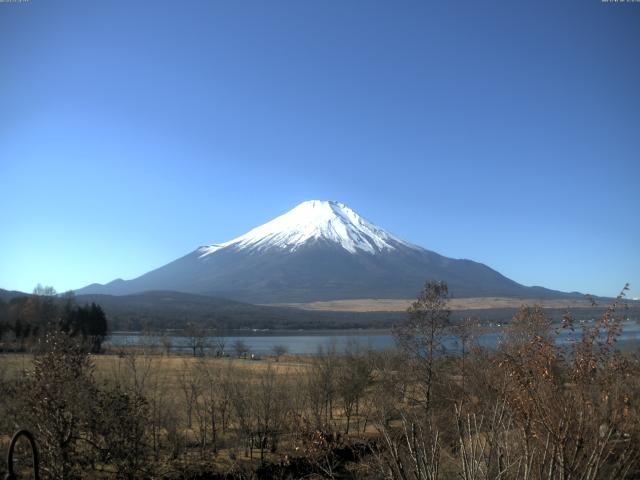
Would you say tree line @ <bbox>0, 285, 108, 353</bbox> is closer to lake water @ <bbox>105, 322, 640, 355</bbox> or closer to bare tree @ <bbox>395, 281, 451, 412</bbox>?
lake water @ <bbox>105, 322, 640, 355</bbox>

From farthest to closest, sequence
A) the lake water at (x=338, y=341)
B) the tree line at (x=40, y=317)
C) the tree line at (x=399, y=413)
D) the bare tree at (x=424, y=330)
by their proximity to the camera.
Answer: the tree line at (x=40, y=317) < the bare tree at (x=424, y=330) < the lake water at (x=338, y=341) < the tree line at (x=399, y=413)

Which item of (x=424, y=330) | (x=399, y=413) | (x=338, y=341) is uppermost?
(x=424, y=330)

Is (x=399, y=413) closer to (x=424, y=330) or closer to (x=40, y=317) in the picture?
(x=424, y=330)

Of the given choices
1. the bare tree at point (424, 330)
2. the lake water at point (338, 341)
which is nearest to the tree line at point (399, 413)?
the bare tree at point (424, 330)

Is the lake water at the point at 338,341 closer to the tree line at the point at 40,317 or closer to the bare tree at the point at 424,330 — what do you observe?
the bare tree at the point at 424,330

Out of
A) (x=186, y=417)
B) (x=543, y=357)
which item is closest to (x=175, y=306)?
(x=186, y=417)

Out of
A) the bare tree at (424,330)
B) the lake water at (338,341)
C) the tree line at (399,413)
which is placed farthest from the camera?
the bare tree at (424,330)

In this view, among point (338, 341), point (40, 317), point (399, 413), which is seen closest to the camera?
point (399, 413)

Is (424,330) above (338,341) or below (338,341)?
above

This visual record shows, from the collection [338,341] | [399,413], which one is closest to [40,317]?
[338,341]

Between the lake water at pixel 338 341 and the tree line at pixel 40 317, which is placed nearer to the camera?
the lake water at pixel 338 341

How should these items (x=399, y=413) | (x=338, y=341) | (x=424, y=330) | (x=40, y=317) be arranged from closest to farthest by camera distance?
(x=399, y=413), (x=424, y=330), (x=40, y=317), (x=338, y=341)

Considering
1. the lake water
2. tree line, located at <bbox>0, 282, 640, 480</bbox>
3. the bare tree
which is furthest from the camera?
the bare tree

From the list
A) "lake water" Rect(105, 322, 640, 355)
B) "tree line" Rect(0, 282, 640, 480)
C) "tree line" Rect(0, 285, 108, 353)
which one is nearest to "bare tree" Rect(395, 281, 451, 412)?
"tree line" Rect(0, 282, 640, 480)
